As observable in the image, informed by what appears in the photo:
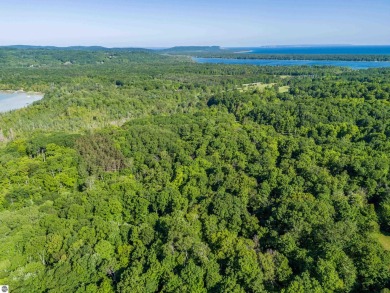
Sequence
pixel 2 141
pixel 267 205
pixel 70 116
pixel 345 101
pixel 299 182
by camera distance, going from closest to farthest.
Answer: pixel 267 205 → pixel 299 182 → pixel 2 141 → pixel 345 101 → pixel 70 116

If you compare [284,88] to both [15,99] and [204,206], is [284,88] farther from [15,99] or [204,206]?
[15,99]

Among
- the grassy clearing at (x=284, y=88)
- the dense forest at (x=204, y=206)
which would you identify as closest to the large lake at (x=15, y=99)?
the dense forest at (x=204, y=206)

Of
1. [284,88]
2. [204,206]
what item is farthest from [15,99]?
[204,206]

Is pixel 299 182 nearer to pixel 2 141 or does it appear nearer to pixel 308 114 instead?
pixel 308 114

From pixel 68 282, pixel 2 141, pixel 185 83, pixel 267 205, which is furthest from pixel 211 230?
pixel 185 83

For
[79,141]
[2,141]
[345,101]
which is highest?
[345,101]

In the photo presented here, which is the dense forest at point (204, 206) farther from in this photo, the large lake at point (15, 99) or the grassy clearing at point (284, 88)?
the large lake at point (15, 99)
